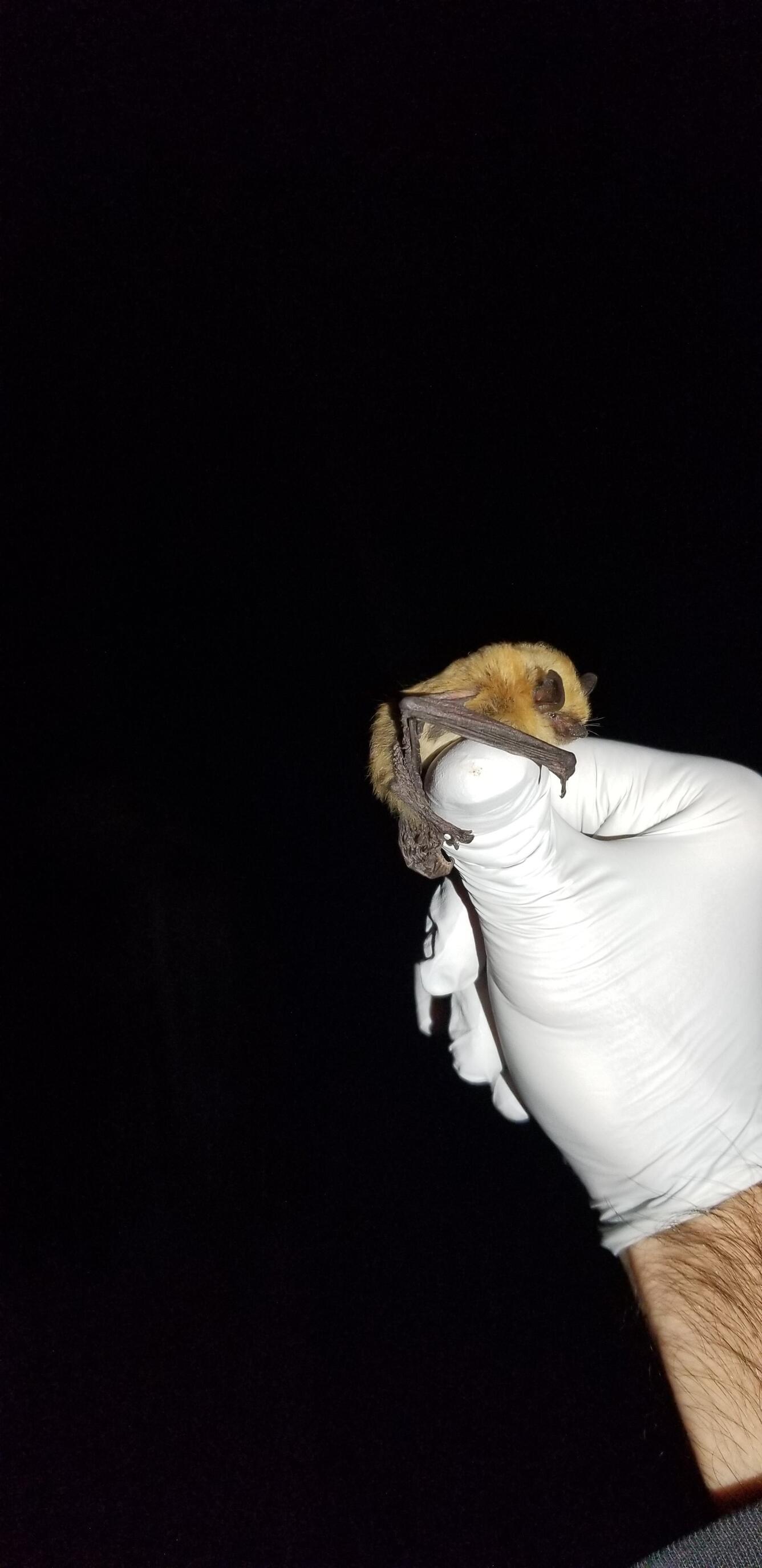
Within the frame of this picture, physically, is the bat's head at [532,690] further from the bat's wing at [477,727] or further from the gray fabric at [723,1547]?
the gray fabric at [723,1547]

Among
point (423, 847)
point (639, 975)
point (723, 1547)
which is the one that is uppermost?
point (423, 847)

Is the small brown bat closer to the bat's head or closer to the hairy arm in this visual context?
the bat's head

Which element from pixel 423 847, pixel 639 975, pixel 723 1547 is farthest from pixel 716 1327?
pixel 423 847

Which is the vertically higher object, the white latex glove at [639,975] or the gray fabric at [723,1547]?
the white latex glove at [639,975]

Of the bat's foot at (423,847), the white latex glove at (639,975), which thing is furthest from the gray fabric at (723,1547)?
the bat's foot at (423,847)

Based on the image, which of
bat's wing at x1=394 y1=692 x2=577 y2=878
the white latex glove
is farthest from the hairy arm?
bat's wing at x1=394 y1=692 x2=577 y2=878

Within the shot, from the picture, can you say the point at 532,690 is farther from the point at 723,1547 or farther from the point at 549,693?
the point at 723,1547

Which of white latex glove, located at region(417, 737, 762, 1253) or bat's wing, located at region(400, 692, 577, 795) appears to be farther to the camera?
white latex glove, located at region(417, 737, 762, 1253)
